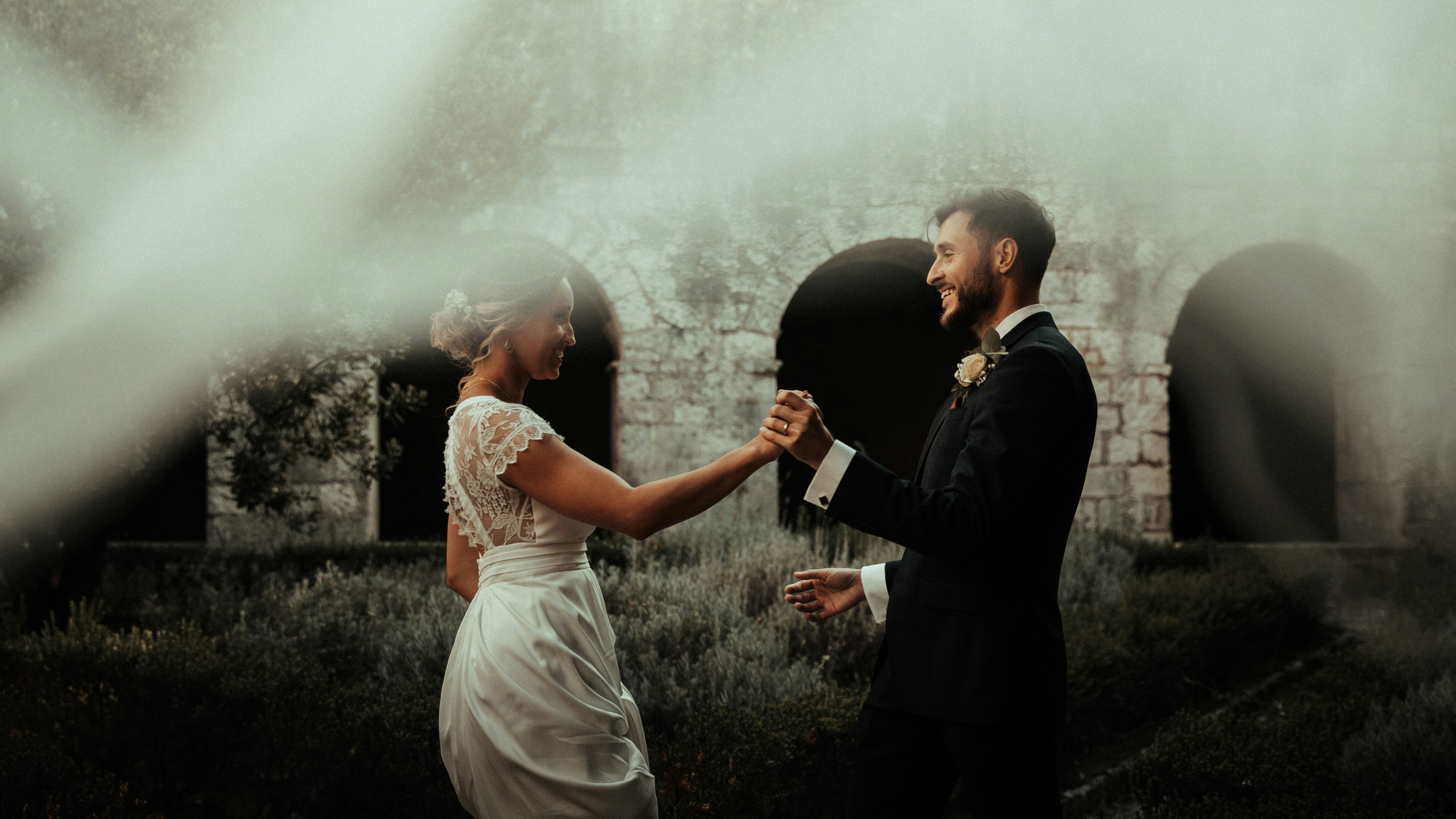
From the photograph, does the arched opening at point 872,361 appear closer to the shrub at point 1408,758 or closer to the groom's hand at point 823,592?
the shrub at point 1408,758

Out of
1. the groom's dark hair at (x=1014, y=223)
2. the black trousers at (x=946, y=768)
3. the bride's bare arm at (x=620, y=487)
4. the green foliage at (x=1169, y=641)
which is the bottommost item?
the green foliage at (x=1169, y=641)

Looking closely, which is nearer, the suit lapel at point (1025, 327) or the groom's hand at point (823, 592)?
the suit lapel at point (1025, 327)

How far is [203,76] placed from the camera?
16.7 feet

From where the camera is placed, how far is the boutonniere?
1889 mm

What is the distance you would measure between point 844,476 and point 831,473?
0.03m

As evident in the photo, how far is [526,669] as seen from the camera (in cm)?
189

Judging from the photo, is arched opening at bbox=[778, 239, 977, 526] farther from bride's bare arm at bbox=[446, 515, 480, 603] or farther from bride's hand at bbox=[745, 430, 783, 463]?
bride's hand at bbox=[745, 430, 783, 463]

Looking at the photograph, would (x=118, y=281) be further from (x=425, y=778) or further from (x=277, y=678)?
(x=425, y=778)

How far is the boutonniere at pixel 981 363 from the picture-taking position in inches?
74.4

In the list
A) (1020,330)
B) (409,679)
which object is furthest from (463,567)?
(409,679)

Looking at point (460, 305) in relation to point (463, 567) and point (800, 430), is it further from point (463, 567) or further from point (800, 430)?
point (800, 430)

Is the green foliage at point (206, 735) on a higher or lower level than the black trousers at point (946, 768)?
lower

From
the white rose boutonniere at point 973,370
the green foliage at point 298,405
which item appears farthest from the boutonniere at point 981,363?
the green foliage at point 298,405

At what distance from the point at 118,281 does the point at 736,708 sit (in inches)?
155
